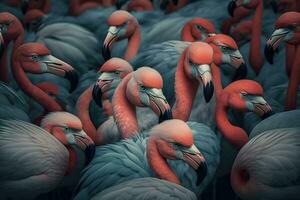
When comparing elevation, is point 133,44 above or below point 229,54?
below

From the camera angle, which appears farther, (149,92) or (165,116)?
(149,92)

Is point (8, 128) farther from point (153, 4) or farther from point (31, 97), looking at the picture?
point (153, 4)

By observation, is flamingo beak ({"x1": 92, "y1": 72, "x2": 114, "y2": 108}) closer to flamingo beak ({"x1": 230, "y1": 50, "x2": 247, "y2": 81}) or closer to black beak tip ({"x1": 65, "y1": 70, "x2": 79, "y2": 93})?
black beak tip ({"x1": 65, "y1": 70, "x2": 79, "y2": 93})

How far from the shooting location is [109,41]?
25.6 ft

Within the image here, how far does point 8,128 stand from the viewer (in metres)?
6.34

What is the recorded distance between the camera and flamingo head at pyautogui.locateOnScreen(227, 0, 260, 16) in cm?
805

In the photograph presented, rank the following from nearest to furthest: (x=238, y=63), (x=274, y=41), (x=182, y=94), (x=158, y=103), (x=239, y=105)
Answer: (x=158, y=103), (x=239, y=105), (x=182, y=94), (x=274, y=41), (x=238, y=63)

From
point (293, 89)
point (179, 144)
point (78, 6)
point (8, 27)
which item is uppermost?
point (179, 144)

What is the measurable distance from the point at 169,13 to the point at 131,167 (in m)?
3.39

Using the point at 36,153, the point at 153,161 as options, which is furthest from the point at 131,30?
the point at 153,161

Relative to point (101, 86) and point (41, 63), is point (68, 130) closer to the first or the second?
point (101, 86)

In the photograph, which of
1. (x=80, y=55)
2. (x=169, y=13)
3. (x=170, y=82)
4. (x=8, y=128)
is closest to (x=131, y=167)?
(x=8, y=128)

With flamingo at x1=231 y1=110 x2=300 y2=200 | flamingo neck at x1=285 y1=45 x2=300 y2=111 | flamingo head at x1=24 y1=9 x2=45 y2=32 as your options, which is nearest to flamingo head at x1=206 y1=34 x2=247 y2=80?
flamingo neck at x1=285 y1=45 x2=300 y2=111

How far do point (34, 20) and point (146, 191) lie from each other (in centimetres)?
366
